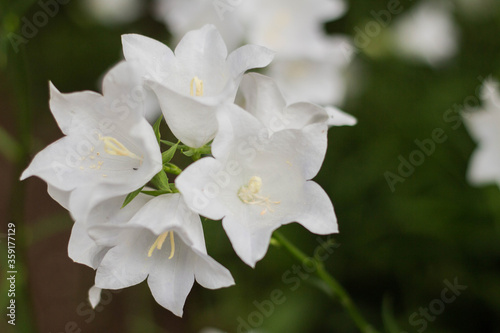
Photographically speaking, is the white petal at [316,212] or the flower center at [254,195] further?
the flower center at [254,195]

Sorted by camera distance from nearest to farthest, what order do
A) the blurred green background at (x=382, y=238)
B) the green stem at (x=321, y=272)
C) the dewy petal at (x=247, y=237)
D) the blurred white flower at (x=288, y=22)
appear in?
1. the dewy petal at (x=247, y=237)
2. the green stem at (x=321, y=272)
3. the blurred white flower at (x=288, y=22)
4. the blurred green background at (x=382, y=238)

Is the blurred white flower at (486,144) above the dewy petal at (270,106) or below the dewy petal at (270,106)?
below

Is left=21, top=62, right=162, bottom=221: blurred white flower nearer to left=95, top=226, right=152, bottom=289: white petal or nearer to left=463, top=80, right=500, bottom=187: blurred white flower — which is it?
left=95, top=226, right=152, bottom=289: white petal

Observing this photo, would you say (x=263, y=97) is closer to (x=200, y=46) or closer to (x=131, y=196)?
(x=200, y=46)

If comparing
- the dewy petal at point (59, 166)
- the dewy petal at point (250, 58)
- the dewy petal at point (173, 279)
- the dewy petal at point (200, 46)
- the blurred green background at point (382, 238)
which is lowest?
the blurred green background at point (382, 238)

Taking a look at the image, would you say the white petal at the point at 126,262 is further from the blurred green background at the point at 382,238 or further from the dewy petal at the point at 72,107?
the blurred green background at the point at 382,238

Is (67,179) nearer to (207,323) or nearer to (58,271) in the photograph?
(207,323)

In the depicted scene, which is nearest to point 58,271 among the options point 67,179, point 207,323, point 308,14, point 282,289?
point 207,323

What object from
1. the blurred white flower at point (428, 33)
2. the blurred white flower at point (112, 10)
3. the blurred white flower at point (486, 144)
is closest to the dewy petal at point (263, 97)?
the blurred white flower at point (486, 144)
